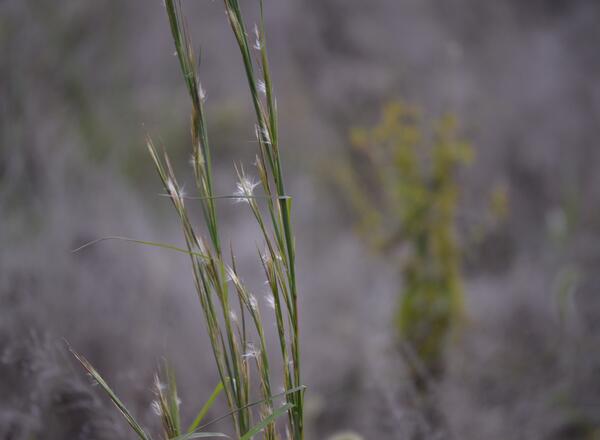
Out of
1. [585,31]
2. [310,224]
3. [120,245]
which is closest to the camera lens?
[120,245]

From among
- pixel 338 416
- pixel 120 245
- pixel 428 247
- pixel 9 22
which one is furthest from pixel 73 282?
pixel 9 22

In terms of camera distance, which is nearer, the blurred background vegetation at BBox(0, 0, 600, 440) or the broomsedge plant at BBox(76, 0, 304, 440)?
the broomsedge plant at BBox(76, 0, 304, 440)

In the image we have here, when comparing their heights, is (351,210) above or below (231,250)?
below

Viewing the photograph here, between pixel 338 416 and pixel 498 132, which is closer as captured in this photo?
pixel 338 416

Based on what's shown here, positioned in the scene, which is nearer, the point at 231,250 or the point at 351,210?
the point at 231,250

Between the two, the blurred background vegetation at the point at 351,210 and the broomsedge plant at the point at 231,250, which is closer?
the broomsedge plant at the point at 231,250

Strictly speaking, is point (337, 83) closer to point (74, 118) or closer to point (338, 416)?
point (74, 118)

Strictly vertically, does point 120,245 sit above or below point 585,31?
below

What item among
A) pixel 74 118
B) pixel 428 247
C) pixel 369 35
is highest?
pixel 369 35
